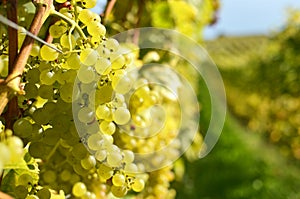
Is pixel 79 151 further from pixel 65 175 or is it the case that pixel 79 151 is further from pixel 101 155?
pixel 65 175

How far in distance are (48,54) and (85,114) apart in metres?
0.06

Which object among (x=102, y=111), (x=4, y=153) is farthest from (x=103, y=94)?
(x=4, y=153)

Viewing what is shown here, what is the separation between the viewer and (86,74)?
0.49m

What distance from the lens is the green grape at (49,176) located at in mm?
675

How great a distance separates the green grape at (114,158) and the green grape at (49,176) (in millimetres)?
158

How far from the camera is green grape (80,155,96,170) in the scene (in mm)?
551

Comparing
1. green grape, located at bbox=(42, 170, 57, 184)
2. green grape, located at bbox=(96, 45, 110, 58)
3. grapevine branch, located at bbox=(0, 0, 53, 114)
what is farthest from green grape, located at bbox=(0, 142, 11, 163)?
green grape, located at bbox=(42, 170, 57, 184)

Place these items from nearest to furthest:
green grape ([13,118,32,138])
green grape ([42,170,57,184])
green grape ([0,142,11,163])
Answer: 1. green grape ([0,142,11,163])
2. green grape ([13,118,32,138])
3. green grape ([42,170,57,184])

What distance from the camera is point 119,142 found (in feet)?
2.56

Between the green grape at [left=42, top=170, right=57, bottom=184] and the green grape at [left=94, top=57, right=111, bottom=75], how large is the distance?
23 cm

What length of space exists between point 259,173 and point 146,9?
3.84 meters

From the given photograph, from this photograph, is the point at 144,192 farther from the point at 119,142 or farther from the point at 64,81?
the point at 64,81

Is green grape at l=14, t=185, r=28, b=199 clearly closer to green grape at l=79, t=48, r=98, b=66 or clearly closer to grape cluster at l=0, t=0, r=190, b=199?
grape cluster at l=0, t=0, r=190, b=199

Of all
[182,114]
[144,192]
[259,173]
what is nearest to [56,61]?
[144,192]
